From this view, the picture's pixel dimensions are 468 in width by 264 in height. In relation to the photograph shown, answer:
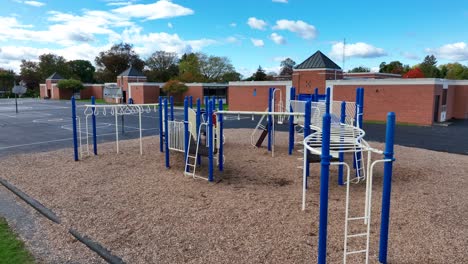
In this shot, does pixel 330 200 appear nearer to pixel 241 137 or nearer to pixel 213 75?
pixel 241 137

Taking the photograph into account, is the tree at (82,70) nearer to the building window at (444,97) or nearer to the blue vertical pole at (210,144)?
the building window at (444,97)

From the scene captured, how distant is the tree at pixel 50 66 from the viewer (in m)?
82.5

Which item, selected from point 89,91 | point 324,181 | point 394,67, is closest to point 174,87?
point 89,91

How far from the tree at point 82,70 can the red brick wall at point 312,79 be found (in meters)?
74.5

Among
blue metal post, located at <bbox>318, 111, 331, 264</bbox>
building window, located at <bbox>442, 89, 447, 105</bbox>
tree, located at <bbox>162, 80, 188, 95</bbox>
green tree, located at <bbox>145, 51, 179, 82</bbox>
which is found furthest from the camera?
green tree, located at <bbox>145, 51, 179, 82</bbox>

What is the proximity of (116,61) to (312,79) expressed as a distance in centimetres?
5550

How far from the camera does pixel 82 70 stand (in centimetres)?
9181

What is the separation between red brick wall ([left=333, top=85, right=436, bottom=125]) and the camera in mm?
22484

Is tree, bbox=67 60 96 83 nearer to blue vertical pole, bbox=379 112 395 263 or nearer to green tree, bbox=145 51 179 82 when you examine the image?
green tree, bbox=145 51 179 82

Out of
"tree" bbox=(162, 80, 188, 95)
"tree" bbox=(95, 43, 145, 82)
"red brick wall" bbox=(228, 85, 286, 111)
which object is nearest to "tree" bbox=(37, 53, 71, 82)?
"tree" bbox=(95, 43, 145, 82)

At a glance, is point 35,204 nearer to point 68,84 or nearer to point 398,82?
point 398,82

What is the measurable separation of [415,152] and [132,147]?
35.2 feet

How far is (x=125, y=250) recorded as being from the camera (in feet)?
15.9

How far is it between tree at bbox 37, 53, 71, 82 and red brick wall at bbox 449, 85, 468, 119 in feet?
267
